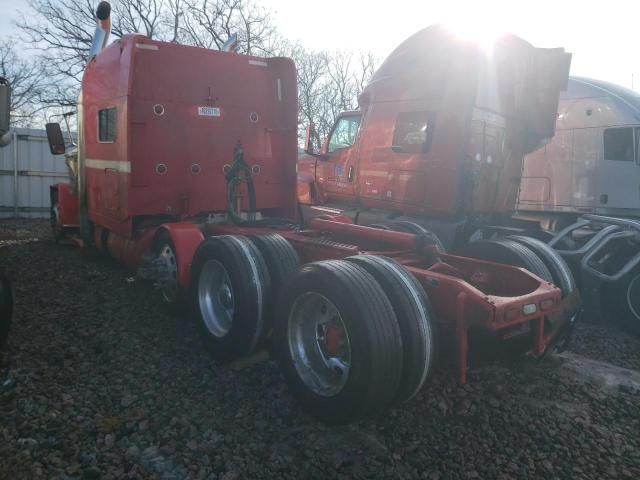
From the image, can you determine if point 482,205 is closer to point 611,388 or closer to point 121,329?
point 611,388

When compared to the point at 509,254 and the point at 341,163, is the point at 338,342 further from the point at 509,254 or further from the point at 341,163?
the point at 341,163

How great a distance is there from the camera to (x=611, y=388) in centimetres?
378

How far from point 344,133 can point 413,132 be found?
1.56 m

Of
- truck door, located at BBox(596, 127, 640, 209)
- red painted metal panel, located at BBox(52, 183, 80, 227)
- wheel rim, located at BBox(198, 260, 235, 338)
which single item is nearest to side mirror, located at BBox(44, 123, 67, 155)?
red painted metal panel, located at BBox(52, 183, 80, 227)

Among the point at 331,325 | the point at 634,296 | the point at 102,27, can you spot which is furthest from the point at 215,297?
the point at 634,296

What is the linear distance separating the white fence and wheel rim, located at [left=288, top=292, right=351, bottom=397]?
12934mm

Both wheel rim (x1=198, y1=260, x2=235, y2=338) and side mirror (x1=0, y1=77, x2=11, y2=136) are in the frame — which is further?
wheel rim (x1=198, y1=260, x2=235, y2=338)

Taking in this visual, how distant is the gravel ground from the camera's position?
262 cm

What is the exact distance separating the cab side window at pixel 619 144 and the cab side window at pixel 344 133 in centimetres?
358

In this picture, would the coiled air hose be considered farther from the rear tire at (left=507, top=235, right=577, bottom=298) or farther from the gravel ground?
the rear tire at (left=507, top=235, right=577, bottom=298)

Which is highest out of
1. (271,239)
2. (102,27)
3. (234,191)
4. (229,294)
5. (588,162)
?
(102,27)

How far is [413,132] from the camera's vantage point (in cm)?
610

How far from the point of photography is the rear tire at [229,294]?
3.73 m

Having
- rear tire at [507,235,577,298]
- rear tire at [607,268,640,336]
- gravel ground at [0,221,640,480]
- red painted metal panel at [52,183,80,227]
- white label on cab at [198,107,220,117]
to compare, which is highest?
white label on cab at [198,107,220,117]
